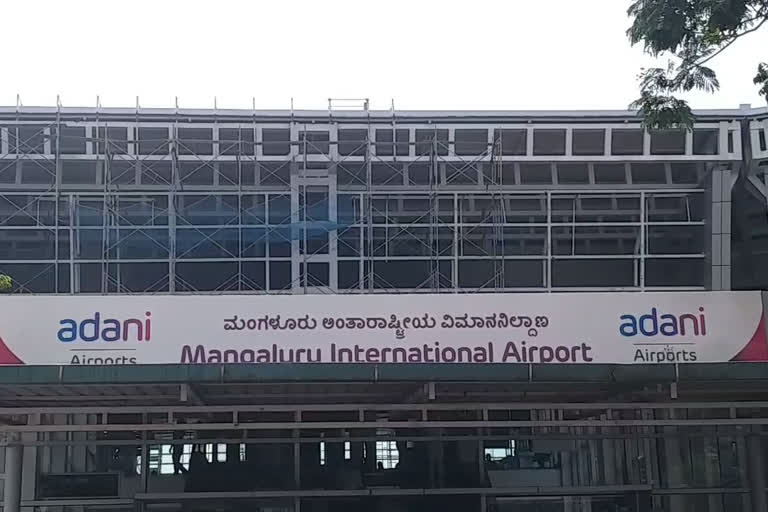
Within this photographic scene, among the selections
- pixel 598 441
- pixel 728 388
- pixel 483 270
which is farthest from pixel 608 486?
pixel 483 270

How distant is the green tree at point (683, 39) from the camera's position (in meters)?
12.8

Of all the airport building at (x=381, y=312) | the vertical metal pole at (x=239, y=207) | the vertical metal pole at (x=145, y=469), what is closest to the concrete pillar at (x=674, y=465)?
the airport building at (x=381, y=312)

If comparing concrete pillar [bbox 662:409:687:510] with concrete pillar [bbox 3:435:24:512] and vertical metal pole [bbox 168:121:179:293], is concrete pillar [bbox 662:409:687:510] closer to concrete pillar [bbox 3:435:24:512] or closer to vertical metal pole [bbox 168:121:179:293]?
concrete pillar [bbox 3:435:24:512]

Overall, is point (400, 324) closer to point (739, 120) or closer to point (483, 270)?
point (483, 270)

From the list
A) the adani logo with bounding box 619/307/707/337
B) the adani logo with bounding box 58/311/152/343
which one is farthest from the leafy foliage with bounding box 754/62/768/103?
the adani logo with bounding box 58/311/152/343

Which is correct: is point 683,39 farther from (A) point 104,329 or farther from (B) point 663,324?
(A) point 104,329

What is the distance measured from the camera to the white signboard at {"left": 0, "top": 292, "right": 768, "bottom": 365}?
11461 mm

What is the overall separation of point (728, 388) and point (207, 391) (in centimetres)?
665

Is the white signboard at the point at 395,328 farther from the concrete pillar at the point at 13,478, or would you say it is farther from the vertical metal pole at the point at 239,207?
the vertical metal pole at the point at 239,207

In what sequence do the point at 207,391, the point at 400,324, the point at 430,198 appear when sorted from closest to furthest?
the point at 400,324 < the point at 207,391 < the point at 430,198

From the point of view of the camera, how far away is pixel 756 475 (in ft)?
50.8

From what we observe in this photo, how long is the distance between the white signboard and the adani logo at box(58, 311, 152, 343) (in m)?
0.01

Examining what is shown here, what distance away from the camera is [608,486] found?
15.5 meters

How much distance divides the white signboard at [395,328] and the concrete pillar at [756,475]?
4271 mm
